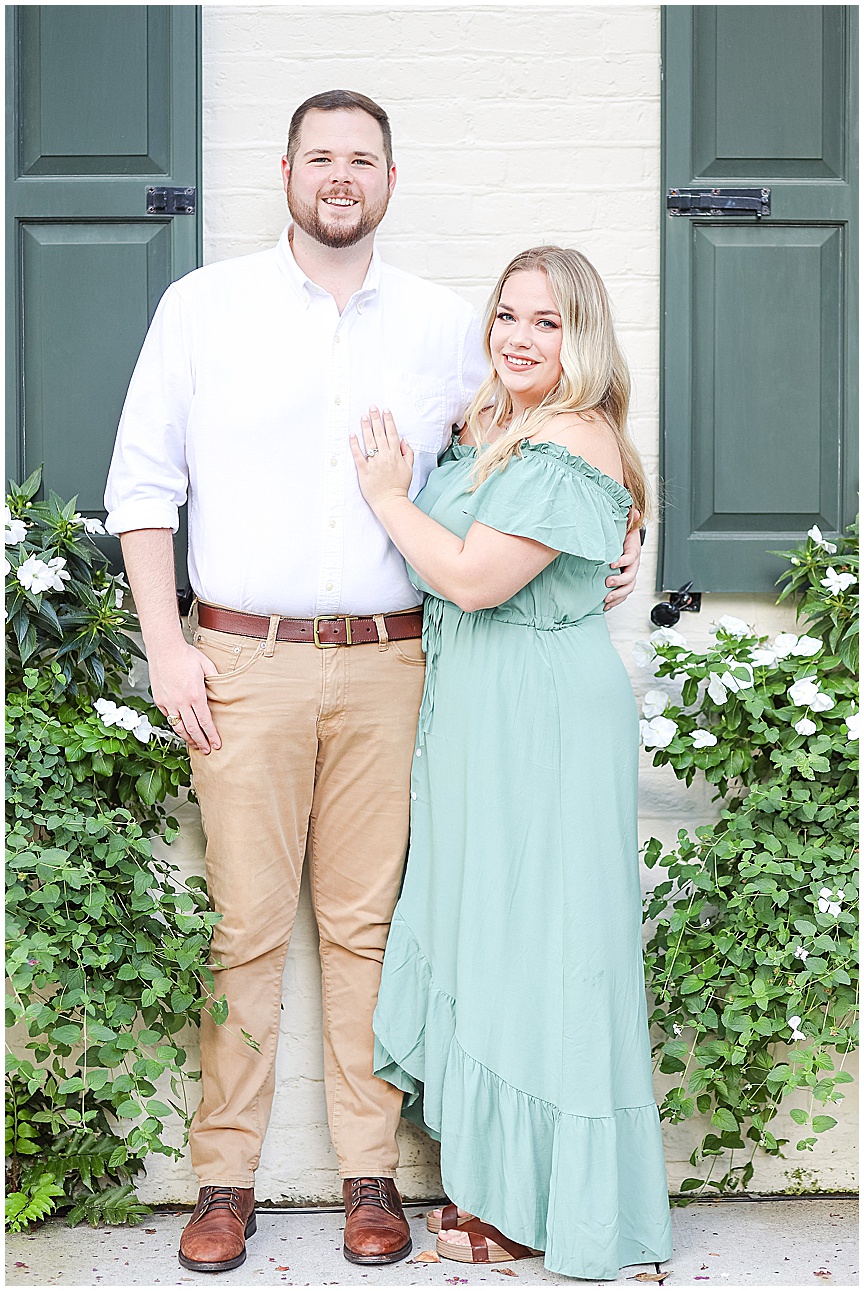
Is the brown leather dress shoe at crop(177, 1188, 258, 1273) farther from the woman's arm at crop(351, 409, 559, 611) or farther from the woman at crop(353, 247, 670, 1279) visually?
the woman's arm at crop(351, 409, 559, 611)

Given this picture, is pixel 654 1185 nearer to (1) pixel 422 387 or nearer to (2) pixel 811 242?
(1) pixel 422 387

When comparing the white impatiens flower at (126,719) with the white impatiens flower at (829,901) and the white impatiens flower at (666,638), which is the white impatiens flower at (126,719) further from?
the white impatiens flower at (829,901)

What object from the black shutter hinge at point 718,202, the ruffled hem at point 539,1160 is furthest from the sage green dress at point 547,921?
the black shutter hinge at point 718,202

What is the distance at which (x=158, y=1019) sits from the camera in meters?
2.45

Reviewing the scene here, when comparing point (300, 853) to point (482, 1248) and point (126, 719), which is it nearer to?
point (126, 719)

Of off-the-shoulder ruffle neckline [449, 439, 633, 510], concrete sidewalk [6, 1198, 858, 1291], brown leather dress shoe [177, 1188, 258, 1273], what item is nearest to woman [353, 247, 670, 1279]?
off-the-shoulder ruffle neckline [449, 439, 633, 510]

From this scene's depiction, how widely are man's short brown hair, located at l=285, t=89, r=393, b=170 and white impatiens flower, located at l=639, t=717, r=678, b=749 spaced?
122 centimetres

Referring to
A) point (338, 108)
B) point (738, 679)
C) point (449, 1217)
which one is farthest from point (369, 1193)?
point (338, 108)

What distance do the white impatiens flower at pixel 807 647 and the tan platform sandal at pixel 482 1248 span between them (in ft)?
4.20

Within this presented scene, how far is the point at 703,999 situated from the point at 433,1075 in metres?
0.56

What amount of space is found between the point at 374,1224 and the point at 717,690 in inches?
49.1

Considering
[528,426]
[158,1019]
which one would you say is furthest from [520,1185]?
[528,426]

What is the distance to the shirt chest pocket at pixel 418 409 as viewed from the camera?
7.82ft

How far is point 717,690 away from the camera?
2400mm
